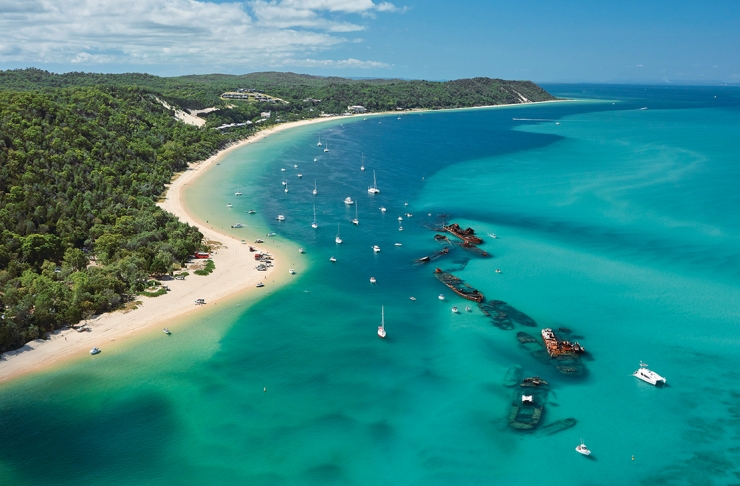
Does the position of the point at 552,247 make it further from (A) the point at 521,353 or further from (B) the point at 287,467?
(B) the point at 287,467

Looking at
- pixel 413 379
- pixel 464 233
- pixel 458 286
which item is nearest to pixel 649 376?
pixel 413 379

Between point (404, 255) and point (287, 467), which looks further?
point (404, 255)

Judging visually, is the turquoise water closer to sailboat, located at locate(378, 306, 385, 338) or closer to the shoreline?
sailboat, located at locate(378, 306, 385, 338)

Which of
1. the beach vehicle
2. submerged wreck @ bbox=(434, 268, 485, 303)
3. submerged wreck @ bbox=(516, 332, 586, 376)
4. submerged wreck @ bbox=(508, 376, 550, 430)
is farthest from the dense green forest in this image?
the beach vehicle

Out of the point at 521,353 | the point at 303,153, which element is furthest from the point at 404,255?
the point at 303,153

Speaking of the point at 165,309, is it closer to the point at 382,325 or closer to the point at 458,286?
the point at 382,325

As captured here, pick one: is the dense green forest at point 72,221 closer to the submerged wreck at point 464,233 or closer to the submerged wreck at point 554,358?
the submerged wreck at point 464,233

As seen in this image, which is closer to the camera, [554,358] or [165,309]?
[554,358]
